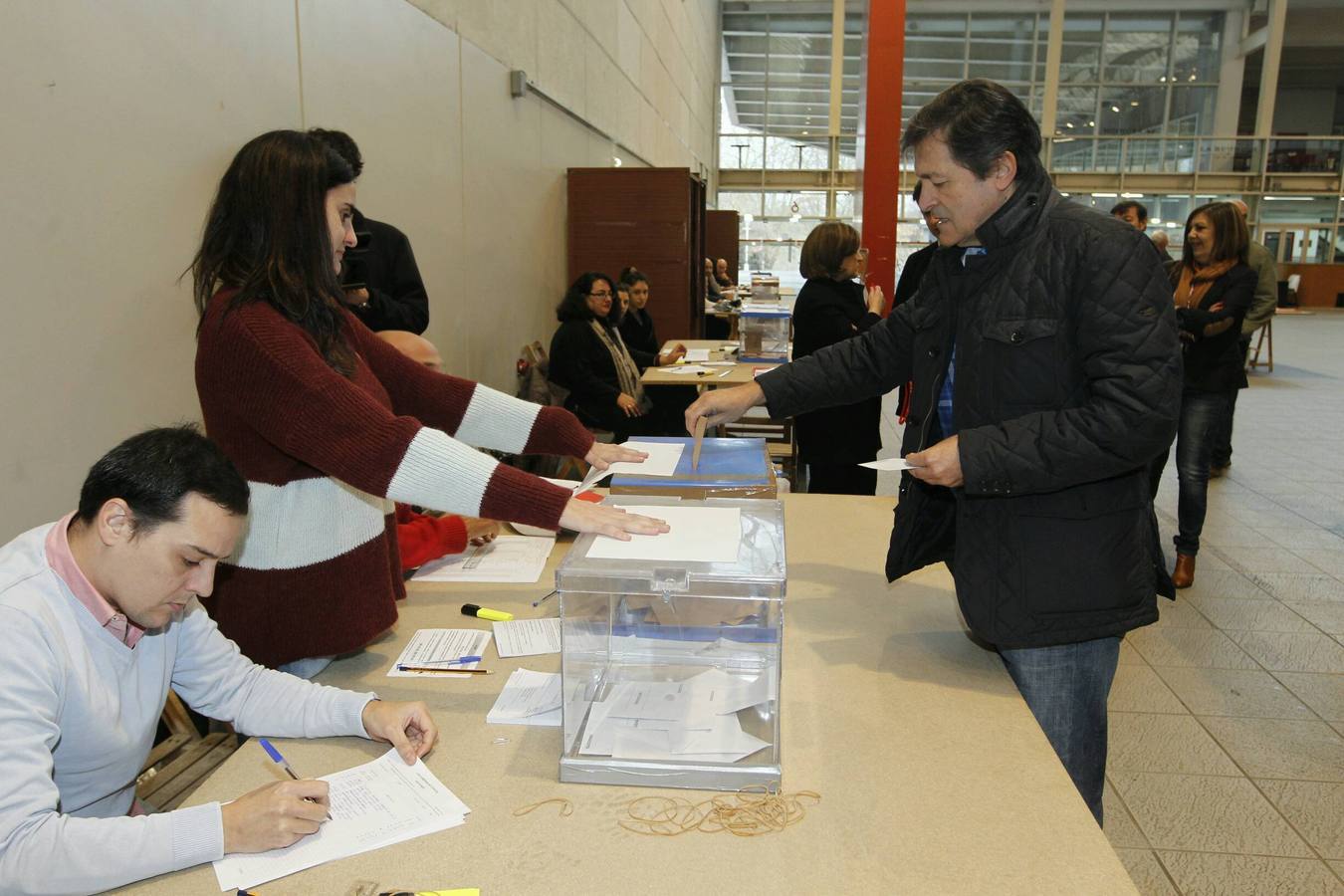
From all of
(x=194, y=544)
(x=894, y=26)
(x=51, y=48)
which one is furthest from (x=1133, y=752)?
(x=894, y=26)

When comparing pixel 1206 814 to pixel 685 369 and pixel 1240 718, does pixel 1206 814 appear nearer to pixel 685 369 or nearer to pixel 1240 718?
pixel 1240 718

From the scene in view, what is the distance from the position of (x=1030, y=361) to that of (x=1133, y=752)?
1.89 metres

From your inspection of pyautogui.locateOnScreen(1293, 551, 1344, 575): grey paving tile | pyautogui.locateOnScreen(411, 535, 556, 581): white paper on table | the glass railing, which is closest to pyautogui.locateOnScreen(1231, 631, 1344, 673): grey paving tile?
pyautogui.locateOnScreen(1293, 551, 1344, 575): grey paving tile

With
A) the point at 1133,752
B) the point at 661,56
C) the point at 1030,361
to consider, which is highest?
the point at 661,56

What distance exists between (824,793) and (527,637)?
0.70 meters

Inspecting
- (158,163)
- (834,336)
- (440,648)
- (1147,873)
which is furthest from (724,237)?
(440,648)

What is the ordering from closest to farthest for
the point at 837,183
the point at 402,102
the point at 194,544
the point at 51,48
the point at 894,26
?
1. the point at 194,544
2. the point at 51,48
3. the point at 402,102
4. the point at 894,26
5. the point at 837,183

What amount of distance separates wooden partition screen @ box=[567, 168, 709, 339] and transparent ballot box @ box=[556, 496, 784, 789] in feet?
19.2

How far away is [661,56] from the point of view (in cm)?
1149

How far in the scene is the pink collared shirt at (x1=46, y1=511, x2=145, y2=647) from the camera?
1.23 m

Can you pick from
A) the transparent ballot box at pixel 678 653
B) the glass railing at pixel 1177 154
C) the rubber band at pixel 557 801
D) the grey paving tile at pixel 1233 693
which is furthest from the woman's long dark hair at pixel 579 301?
the glass railing at pixel 1177 154

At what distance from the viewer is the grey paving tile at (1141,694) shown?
3137 mm

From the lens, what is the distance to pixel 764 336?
20.3 feet

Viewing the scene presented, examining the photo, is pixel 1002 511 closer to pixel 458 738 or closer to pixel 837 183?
pixel 458 738
